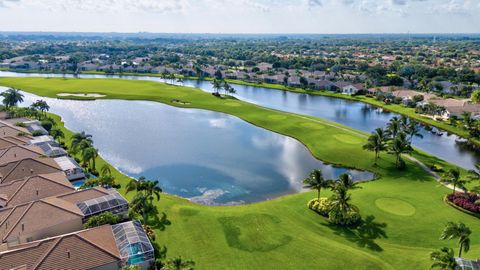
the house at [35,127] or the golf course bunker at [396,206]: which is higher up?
the house at [35,127]

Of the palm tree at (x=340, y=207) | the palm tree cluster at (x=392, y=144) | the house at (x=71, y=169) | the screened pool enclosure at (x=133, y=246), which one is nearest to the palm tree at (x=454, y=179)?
the palm tree cluster at (x=392, y=144)

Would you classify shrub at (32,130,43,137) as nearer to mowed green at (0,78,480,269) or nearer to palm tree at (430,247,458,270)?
mowed green at (0,78,480,269)

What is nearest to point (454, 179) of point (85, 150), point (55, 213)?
point (55, 213)

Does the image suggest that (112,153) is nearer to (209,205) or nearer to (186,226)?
(209,205)

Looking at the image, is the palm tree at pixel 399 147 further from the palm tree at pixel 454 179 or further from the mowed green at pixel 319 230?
the palm tree at pixel 454 179

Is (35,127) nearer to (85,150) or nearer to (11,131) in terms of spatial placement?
(11,131)
